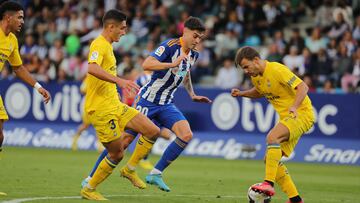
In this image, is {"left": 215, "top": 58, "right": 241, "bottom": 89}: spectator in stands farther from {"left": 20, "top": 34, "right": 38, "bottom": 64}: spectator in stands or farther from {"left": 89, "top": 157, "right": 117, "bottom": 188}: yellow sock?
{"left": 89, "top": 157, "right": 117, "bottom": 188}: yellow sock

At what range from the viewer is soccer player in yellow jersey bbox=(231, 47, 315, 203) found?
1119 centimetres

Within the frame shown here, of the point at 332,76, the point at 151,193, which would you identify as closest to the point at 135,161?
the point at 151,193

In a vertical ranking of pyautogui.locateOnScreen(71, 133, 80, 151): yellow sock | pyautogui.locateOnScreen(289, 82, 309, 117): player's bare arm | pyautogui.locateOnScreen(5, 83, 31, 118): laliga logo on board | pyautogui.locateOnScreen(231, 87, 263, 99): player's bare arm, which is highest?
pyautogui.locateOnScreen(289, 82, 309, 117): player's bare arm

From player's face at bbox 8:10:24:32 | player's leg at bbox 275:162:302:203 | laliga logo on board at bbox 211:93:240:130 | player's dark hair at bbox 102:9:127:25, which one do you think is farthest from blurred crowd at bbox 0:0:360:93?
player's leg at bbox 275:162:302:203

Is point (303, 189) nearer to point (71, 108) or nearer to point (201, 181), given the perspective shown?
point (201, 181)

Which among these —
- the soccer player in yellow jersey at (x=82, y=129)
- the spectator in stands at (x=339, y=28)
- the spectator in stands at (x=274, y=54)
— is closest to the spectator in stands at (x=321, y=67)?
the spectator in stands at (x=274, y=54)

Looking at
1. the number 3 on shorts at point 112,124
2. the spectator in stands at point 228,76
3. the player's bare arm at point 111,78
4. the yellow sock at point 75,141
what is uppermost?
the player's bare arm at point 111,78

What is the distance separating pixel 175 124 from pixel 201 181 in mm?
2361

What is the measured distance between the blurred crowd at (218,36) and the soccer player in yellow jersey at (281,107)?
10.2 m

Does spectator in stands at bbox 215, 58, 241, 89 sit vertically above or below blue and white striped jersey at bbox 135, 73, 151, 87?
below

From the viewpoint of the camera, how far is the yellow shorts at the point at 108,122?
1164 cm

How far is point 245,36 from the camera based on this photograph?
1070 inches

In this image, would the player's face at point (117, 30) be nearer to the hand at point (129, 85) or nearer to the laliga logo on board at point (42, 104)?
the hand at point (129, 85)

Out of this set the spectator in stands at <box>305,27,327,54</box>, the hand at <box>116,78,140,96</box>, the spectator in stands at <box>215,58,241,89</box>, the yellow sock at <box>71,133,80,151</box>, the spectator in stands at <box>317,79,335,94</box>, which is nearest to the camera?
the hand at <box>116,78,140,96</box>
